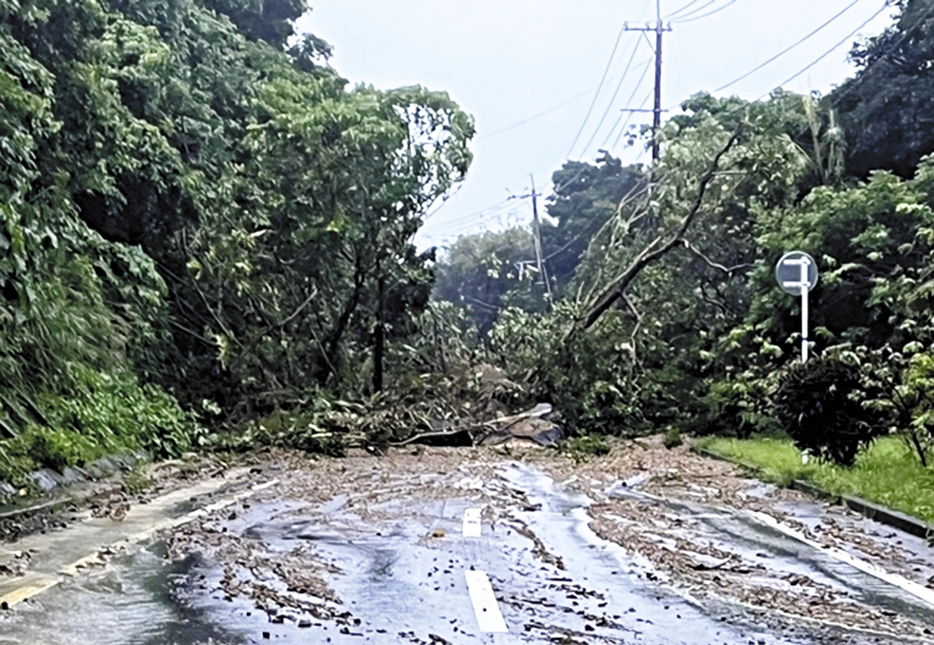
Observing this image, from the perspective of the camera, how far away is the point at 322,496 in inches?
639

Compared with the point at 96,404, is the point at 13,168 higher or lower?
higher

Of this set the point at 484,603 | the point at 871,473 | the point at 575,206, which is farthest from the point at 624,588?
the point at 575,206

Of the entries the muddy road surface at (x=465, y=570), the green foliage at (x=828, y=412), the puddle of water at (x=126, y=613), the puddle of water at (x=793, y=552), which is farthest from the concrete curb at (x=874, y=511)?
the puddle of water at (x=126, y=613)

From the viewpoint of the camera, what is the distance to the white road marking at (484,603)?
7504 millimetres

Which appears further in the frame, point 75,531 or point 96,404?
point 96,404

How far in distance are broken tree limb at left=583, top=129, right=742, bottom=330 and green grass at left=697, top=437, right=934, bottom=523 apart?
678cm

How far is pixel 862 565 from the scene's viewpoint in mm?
10227

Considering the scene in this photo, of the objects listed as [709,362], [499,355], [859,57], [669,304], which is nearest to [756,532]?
[709,362]

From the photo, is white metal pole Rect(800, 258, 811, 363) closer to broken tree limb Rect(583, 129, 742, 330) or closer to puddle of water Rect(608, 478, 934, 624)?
puddle of water Rect(608, 478, 934, 624)

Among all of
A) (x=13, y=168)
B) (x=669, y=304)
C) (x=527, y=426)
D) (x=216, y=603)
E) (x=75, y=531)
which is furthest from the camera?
(x=669, y=304)

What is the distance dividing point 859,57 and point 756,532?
2406cm

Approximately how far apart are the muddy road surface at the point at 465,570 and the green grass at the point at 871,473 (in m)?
0.50

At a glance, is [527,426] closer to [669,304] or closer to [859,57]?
[669,304]

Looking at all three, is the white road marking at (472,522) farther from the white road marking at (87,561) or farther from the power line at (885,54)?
the power line at (885,54)
